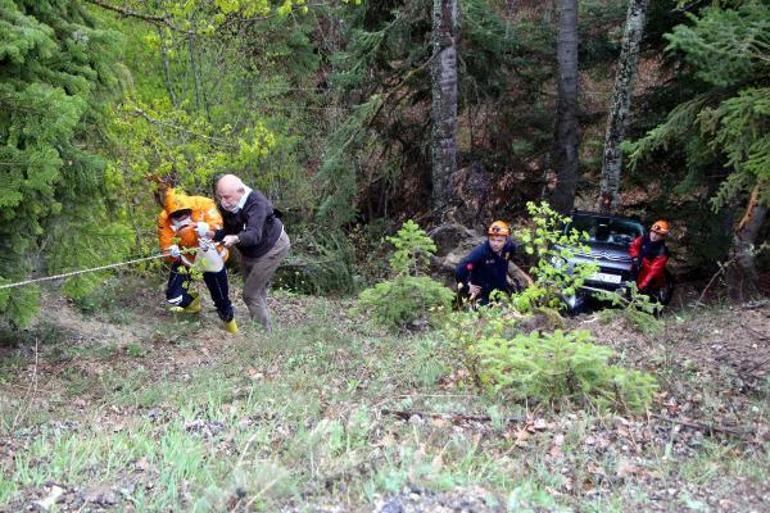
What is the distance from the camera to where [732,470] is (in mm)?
4434

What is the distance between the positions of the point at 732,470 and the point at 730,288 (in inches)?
379

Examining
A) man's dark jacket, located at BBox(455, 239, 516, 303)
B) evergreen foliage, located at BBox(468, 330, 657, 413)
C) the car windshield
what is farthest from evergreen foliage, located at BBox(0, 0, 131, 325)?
the car windshield

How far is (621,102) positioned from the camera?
14.2m

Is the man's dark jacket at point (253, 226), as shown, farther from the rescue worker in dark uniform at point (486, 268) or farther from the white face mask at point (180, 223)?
the rescue worker in dark uniform at point (486, 268)

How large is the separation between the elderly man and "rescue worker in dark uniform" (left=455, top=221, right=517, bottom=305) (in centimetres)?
238

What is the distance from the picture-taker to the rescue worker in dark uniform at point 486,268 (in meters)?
8.98

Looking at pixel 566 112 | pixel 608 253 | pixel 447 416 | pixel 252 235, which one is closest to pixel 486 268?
pixel 252 235

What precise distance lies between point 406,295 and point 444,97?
6.70 m

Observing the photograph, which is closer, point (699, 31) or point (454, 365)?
point (454, 365)

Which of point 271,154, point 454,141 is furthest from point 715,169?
point 271,154

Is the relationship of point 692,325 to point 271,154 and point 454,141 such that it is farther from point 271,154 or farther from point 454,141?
point 271,154

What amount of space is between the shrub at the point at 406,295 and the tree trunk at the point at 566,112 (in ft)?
27.9

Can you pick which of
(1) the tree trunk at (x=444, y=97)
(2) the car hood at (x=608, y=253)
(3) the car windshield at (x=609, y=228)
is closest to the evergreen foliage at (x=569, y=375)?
(2) the car hood at (x=608, y=253)

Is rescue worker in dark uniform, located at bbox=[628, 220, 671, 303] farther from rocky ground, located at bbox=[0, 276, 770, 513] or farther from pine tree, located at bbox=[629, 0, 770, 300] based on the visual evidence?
rocky ground, located at bbox=[0, 276, 770, 513]
